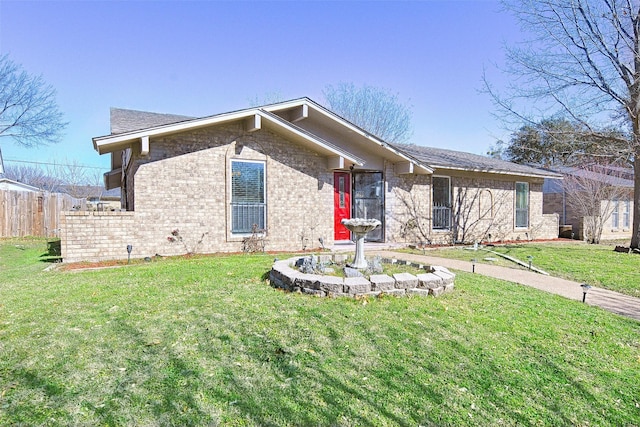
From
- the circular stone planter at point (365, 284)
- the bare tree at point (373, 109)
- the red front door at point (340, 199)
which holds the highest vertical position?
the bare tree at point (373, 109)

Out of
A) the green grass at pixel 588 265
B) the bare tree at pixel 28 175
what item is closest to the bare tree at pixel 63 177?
the bare tree at pixel 28 175

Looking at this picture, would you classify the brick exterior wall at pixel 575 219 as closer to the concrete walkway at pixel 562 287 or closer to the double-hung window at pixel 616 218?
the double-hung window at pixel 616 218

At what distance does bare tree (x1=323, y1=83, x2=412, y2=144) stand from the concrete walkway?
19.4m

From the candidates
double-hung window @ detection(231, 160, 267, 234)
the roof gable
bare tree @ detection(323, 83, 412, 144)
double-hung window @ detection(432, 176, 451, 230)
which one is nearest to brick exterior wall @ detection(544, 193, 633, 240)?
double-hung window @ detection(432, 176, 451, 230)

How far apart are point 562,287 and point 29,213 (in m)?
20.2

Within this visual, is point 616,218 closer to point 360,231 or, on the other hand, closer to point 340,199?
point 340,199

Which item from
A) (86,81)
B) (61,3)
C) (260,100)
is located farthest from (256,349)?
(260,100)

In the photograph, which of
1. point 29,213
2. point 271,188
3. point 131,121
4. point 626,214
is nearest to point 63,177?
point 29,213

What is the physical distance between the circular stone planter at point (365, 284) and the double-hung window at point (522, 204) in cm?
1197

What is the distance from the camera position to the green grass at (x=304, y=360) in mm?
2490

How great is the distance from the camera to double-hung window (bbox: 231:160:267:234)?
386 inches

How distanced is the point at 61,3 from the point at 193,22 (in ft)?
11.8

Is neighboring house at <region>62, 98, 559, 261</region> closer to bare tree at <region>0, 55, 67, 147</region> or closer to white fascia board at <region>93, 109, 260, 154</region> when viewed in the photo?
white fascia board at <region>93, 109, 260, 154</region>

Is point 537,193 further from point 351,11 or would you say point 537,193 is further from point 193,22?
point 193,22
